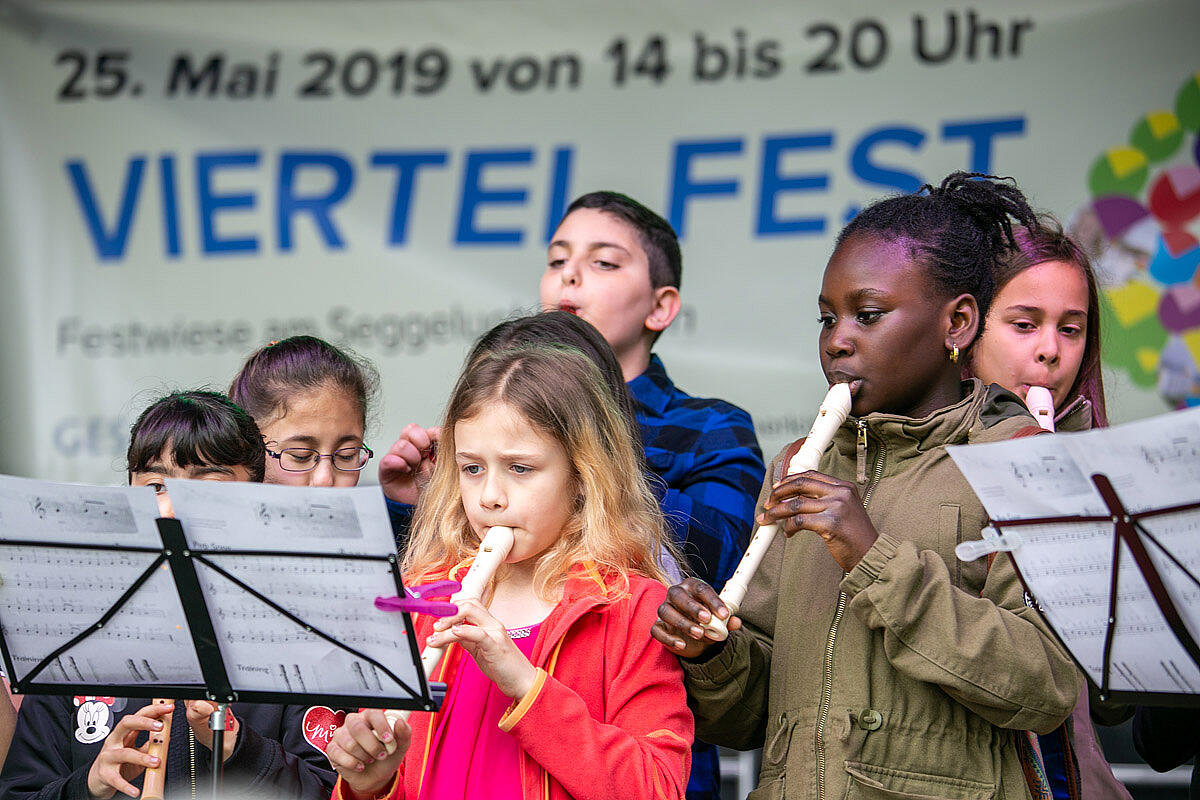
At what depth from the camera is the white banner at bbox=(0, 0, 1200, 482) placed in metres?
4.39

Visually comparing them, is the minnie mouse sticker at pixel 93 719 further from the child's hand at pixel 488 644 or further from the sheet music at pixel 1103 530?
the sheet music at pixel 1103 530

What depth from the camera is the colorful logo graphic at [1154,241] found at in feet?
14.1

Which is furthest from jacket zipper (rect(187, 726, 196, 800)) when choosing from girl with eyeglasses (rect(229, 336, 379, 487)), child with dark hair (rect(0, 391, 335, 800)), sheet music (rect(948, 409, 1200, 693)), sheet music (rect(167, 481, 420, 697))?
sheet music (rect(948, 409, 1200, 693))

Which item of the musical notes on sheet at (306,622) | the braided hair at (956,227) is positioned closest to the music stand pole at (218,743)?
the musical notes on sheet at (306,622)

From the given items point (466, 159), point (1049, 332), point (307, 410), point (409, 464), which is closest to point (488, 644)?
point (409, 464)

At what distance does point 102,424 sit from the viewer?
4.77 meters

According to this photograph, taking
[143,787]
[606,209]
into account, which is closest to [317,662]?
[143,787]

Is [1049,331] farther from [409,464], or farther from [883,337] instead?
[409,464]

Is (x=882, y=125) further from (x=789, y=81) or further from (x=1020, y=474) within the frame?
(x=1020, y=474)

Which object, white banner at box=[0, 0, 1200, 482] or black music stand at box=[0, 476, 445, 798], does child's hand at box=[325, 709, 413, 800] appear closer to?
black music stand at box=[0, 476, 445, 798]

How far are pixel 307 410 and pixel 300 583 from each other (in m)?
1.18

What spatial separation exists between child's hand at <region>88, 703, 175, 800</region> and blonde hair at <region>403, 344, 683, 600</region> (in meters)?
0.52

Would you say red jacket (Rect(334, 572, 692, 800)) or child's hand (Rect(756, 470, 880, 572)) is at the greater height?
child's hand (Rect(756, 470, 880, 572))

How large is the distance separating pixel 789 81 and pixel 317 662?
10.3 feet
